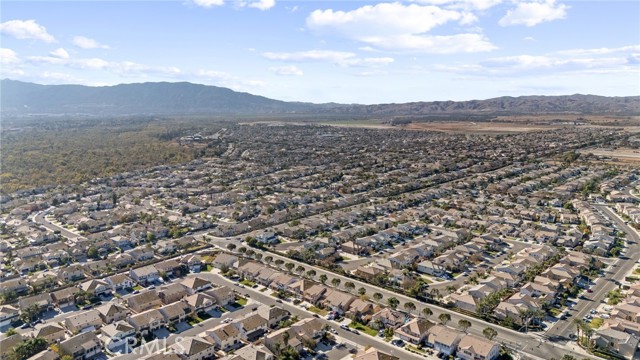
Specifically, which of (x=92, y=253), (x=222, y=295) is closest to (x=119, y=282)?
(x=92, y=253)

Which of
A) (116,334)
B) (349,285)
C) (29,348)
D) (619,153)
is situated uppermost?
(619,153)

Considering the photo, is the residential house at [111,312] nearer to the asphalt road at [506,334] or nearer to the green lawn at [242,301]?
the green lawn at [242,301]

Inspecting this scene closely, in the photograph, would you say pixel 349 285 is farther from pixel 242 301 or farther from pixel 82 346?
pixel 82 346

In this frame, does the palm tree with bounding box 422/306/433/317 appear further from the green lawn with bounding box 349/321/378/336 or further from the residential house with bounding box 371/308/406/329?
the green lawn with bounding box 349/321/378/336

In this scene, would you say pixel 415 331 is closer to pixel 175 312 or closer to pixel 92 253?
pixel 175 312

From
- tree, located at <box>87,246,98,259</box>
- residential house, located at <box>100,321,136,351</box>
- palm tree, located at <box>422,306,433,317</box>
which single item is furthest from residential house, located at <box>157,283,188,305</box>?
palm tree, located at <box>422,306,433,317</box>

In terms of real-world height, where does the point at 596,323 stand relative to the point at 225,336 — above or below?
above

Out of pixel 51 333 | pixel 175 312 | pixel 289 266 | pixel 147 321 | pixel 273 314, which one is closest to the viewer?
pixel 51 333

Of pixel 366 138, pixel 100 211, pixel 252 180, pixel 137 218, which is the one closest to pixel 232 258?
pixel 137 218

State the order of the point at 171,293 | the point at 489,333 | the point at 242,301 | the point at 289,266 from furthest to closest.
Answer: the point at 289,266
the point at 242,301
the point at 171,293
the point at 489,333

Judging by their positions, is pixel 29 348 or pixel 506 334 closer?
pixel 29 348

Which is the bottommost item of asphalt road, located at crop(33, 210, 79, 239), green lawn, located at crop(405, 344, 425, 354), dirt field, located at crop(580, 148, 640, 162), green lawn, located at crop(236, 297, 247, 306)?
asphalt road, located at crop(33, 210, 79, 239)
